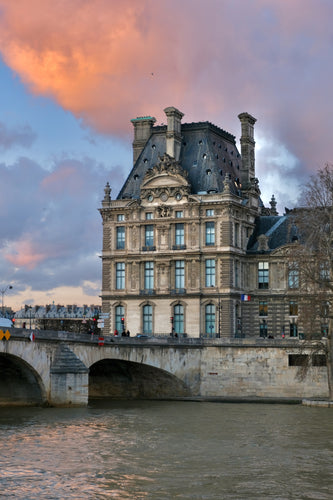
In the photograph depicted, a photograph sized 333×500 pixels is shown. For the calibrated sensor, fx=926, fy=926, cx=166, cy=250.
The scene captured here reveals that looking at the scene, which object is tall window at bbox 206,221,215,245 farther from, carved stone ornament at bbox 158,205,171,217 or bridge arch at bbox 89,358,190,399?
bridge arch at bbox 89,358,190,399

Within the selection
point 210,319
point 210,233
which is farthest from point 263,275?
point 210,319

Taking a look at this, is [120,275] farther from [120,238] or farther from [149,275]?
[120,238]

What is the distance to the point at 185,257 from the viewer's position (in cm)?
8881

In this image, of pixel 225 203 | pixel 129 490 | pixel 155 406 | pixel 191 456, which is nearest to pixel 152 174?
pixel 225 203

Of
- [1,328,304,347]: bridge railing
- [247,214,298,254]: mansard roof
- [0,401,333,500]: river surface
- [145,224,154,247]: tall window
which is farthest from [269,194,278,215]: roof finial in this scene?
[0,401,333,500]: river surface

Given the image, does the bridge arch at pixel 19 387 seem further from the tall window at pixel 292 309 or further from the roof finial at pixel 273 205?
the roof finial at pixel 273 205

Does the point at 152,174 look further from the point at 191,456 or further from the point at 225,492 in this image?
the point at 225,492

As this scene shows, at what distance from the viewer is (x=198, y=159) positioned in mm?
92438

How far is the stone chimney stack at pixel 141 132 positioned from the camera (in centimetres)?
9731

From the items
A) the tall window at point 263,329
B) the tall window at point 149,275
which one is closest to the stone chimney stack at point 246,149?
the tall window at point 149,275

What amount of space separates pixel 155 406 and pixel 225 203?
25507 millimetres

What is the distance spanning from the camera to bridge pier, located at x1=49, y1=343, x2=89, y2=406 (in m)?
62.7

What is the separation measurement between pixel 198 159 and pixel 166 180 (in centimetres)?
439

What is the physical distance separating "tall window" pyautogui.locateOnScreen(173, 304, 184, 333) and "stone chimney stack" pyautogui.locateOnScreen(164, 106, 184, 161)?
15.2 m
